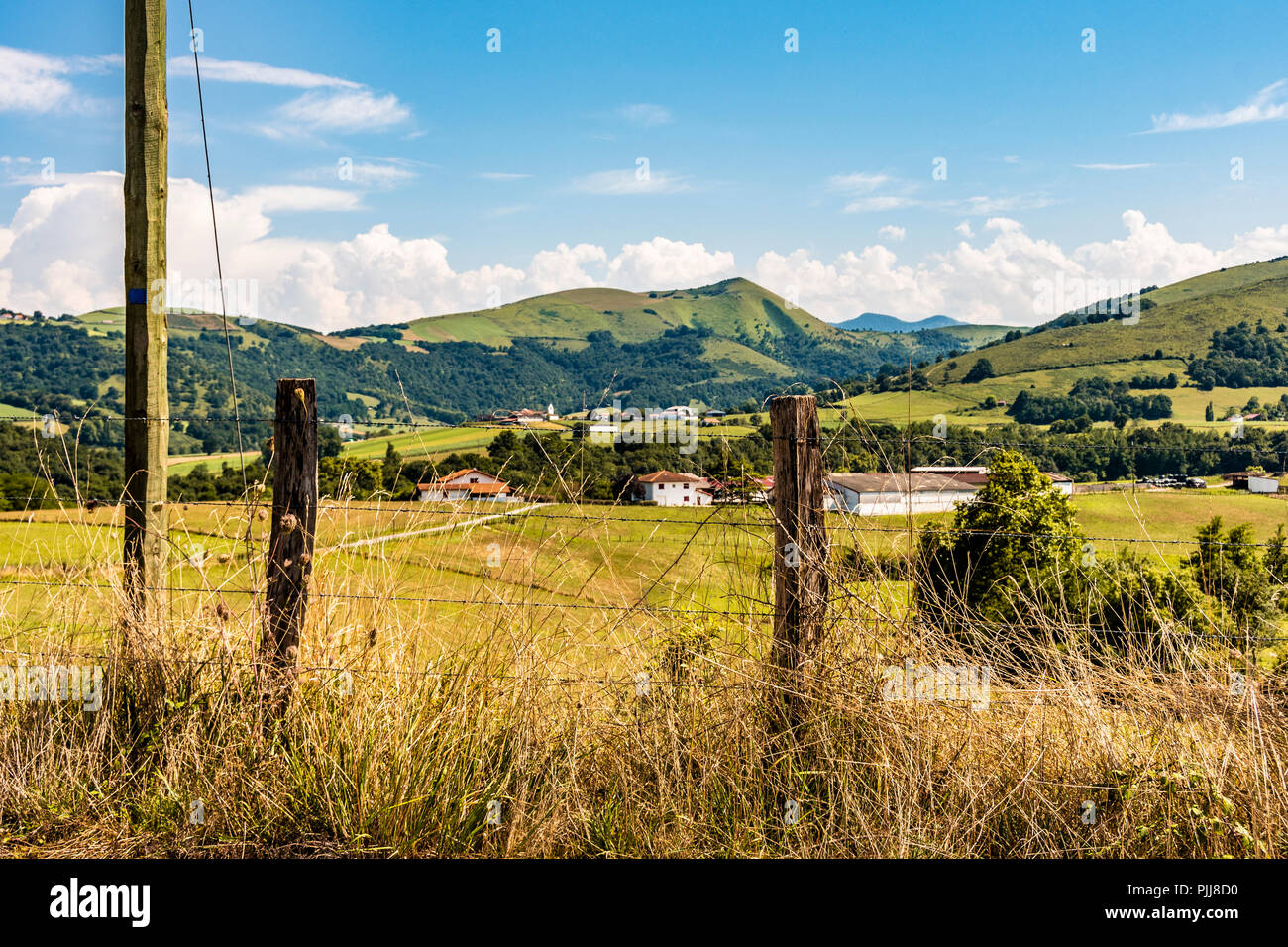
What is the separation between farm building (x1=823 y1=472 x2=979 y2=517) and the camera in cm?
381

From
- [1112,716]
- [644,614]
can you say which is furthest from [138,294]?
[1112,716]

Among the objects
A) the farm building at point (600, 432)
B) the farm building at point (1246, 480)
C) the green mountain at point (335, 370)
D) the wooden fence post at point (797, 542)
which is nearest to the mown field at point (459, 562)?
the wooden fence post at point (797, 542)

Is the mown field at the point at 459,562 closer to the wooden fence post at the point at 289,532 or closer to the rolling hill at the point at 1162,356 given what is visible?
the wooden fence post at the point at 289,532

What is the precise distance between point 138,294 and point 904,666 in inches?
177

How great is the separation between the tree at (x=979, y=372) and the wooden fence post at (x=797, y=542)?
13214 centimetres

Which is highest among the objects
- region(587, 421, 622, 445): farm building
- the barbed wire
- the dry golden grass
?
region(587, 421, 622, 445): farm building

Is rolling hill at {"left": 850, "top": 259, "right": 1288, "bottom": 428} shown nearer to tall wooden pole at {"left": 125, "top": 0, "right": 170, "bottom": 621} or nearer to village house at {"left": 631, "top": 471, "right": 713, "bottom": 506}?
village house at {"left": 631, "top": 471, "right": 713, "bottom": 506}

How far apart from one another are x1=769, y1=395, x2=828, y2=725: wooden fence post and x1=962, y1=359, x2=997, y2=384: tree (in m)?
132

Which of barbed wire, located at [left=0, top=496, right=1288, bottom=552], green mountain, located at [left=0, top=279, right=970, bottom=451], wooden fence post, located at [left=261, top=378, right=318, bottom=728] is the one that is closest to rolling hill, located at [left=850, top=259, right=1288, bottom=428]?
green mountain, located at [left=0, top=279, right=970, bottom=451]

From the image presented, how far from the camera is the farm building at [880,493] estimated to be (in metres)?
3.81

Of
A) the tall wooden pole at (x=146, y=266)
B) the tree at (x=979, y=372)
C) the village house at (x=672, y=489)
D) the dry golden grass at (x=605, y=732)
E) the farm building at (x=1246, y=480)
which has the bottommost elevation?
the dry golden grass at (x=605, y=732)

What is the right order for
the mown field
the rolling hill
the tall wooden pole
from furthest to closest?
1. the rolling hill
2. the tall wooden pole
3. the mown field

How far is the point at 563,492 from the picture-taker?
417 cm

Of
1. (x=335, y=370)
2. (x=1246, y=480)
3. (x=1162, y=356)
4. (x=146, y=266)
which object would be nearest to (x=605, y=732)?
(x=146, y=266)
